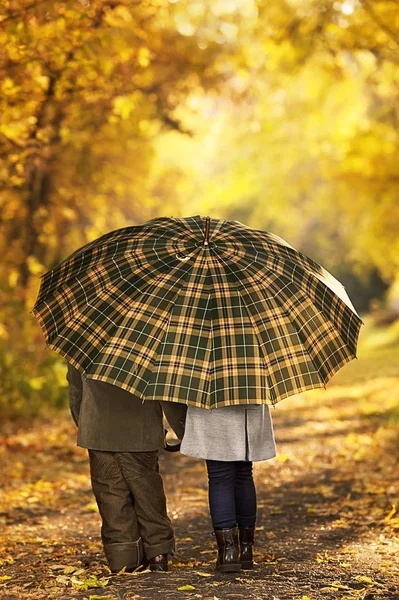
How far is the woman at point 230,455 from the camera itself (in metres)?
4.84

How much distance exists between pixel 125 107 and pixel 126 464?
568 centimetres

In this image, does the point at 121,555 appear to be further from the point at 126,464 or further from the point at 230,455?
the point at 230,455

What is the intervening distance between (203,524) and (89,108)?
6365 mm

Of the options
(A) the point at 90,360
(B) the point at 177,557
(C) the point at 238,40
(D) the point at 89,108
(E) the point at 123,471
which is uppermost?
(C) the point at 238,40

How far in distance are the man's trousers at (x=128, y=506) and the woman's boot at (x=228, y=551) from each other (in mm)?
404

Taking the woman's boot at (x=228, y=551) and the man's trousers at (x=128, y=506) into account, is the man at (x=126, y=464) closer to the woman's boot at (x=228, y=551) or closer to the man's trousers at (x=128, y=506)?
the man's trousers at (x=128, y=506)

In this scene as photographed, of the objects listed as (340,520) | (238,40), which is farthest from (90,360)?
(238,40)

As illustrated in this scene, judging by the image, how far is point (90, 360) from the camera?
450 centimetres

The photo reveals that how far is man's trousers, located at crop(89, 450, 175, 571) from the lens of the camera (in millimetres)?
5094

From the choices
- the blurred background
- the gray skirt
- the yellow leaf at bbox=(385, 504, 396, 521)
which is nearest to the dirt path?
the yellow leaf at bbox=(385, 504, 396, 521)

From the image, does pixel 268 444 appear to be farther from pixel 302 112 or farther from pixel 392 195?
pixel 302 112

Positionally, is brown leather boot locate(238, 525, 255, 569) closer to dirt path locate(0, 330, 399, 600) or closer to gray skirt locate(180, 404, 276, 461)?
dirt path locate(0, 330, 399, 600)

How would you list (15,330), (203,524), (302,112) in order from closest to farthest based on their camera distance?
(203,524) < (15,330) < (302,112)

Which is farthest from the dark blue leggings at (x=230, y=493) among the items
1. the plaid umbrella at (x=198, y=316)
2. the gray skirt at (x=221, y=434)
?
the plaid umbrella at (x=198, y=316)
